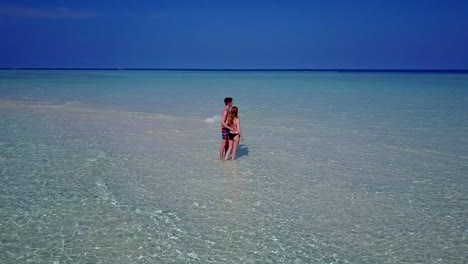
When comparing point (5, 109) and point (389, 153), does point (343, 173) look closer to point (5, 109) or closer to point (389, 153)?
point (389, 153)

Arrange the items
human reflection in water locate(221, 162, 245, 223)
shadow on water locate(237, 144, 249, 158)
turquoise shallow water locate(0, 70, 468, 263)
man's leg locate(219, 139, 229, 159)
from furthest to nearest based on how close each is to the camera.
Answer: shadow on water locate(237, 144, 249, 158) → man's leg locate(219, 139, 229, 159) → human reflection in water locate(221, 162, 245, 223) → turquoise shallow water locate(0, 70, 468, 263)

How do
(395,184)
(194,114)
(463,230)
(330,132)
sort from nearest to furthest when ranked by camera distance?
(463,230) → (395,184) → (330,132) → (194,114)

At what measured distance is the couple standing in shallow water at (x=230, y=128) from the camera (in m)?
8.80

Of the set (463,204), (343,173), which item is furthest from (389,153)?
(463,204)

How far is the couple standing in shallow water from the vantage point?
8.80m

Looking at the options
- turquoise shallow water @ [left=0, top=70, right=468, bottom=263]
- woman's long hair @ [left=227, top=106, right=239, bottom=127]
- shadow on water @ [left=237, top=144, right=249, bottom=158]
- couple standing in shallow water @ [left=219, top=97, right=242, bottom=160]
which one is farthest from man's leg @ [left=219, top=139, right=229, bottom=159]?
woman's long hair @ [left=227, top=106, right=239, bottom=127]

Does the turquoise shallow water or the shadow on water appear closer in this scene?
the turquoise shallow water

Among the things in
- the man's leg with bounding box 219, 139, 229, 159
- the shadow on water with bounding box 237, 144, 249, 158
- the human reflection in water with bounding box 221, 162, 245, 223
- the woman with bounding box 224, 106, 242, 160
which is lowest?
the human reflection in water with bounding box 221, 162, 245, 223

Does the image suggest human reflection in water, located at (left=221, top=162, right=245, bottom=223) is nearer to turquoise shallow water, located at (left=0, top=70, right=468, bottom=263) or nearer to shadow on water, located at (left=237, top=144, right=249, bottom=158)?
turquoise shallow water, located at (left=0, top=70, right=468, bottom=263)

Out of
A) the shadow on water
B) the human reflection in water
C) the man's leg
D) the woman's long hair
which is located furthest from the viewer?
the shadow on water

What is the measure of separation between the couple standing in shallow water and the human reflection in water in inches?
17.0

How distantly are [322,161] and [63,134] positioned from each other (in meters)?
8.17

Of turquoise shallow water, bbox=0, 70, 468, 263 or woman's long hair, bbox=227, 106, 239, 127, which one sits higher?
woman's long hair, bbox=227, 106, 239, 127

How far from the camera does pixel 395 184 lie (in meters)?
7.80
